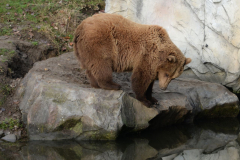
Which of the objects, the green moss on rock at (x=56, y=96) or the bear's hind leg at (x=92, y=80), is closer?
the green moss on rock at (x=56, y=96)

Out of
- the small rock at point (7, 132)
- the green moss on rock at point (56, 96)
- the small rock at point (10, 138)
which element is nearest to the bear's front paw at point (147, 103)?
the green moss on rock at point (56, 96)

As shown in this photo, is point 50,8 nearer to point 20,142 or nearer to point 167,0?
point 167,0

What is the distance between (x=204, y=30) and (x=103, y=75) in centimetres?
377

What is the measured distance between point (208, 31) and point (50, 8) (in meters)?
5.61

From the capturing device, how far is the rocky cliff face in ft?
26.3

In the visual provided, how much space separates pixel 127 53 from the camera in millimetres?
6441

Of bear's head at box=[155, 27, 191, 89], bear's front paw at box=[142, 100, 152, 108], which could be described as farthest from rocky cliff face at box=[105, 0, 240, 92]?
bear's front paw at box=[142, 100, 152, 108]

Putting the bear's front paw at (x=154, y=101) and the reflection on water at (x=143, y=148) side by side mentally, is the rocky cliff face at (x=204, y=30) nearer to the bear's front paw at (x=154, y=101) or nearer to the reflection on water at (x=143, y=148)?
the reflection on water at (x=143, y=148)

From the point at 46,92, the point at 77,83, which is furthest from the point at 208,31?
the point at 46,92

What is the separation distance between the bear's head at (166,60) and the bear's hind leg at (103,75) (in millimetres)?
992

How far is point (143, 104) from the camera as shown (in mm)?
6488

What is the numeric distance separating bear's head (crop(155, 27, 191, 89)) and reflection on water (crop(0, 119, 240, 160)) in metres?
1.21

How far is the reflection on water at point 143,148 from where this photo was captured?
5.45m

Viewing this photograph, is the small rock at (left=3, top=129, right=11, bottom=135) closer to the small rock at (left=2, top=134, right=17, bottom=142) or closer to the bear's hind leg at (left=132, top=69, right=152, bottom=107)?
the small rock at (left=2, top=134, right=17, bottom=142)
